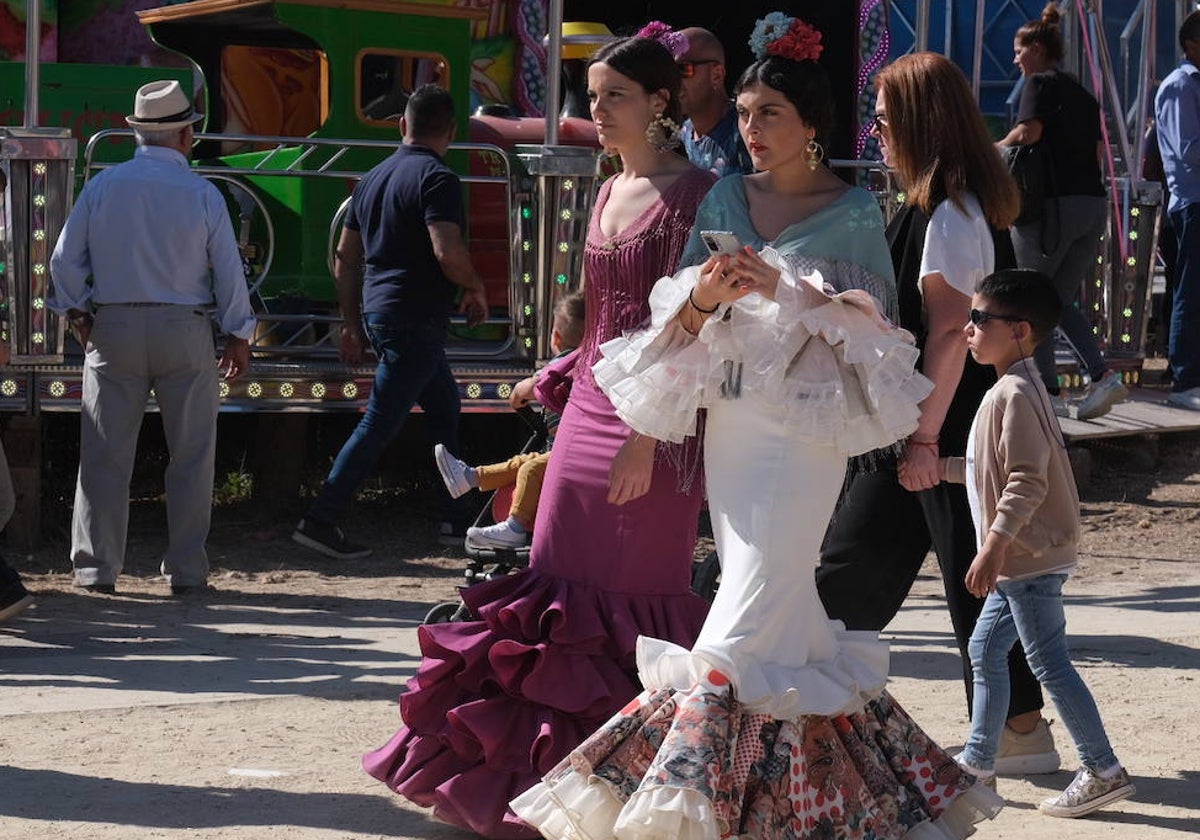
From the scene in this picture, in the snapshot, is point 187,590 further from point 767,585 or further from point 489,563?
point 767,585

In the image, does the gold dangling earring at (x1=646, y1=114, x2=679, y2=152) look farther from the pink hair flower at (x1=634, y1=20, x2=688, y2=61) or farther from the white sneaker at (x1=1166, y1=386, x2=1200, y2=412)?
the white sneaker at (x1=1166, y1=386, x2=1200, y2=412)


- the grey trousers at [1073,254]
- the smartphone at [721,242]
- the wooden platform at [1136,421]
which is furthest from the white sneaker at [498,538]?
the wooden platform at [1136,421]

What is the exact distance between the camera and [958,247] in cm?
483

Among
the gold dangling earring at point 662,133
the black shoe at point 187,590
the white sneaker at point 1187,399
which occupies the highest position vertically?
the gold dangling earring at point 662,133

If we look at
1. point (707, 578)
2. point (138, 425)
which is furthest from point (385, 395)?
point (707, 578)

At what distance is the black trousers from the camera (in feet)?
16.5

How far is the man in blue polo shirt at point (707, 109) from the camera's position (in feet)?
19.6

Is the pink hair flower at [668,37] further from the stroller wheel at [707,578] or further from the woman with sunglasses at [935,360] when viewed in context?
the stroller wheel at [707,578]

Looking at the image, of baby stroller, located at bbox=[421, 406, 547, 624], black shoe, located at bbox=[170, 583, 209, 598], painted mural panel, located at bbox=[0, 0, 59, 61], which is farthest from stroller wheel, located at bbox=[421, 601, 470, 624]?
painted mural panel, located at bbox=[0, 0, 59, 61]

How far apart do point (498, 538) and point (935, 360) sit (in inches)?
85.1

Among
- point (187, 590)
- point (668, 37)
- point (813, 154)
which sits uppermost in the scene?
point (668, 37)

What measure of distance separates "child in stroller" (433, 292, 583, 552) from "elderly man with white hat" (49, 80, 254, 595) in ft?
5.13

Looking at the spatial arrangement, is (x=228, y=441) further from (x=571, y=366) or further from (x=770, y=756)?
(x=770, y=756)

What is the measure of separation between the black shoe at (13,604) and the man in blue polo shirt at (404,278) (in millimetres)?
1935
